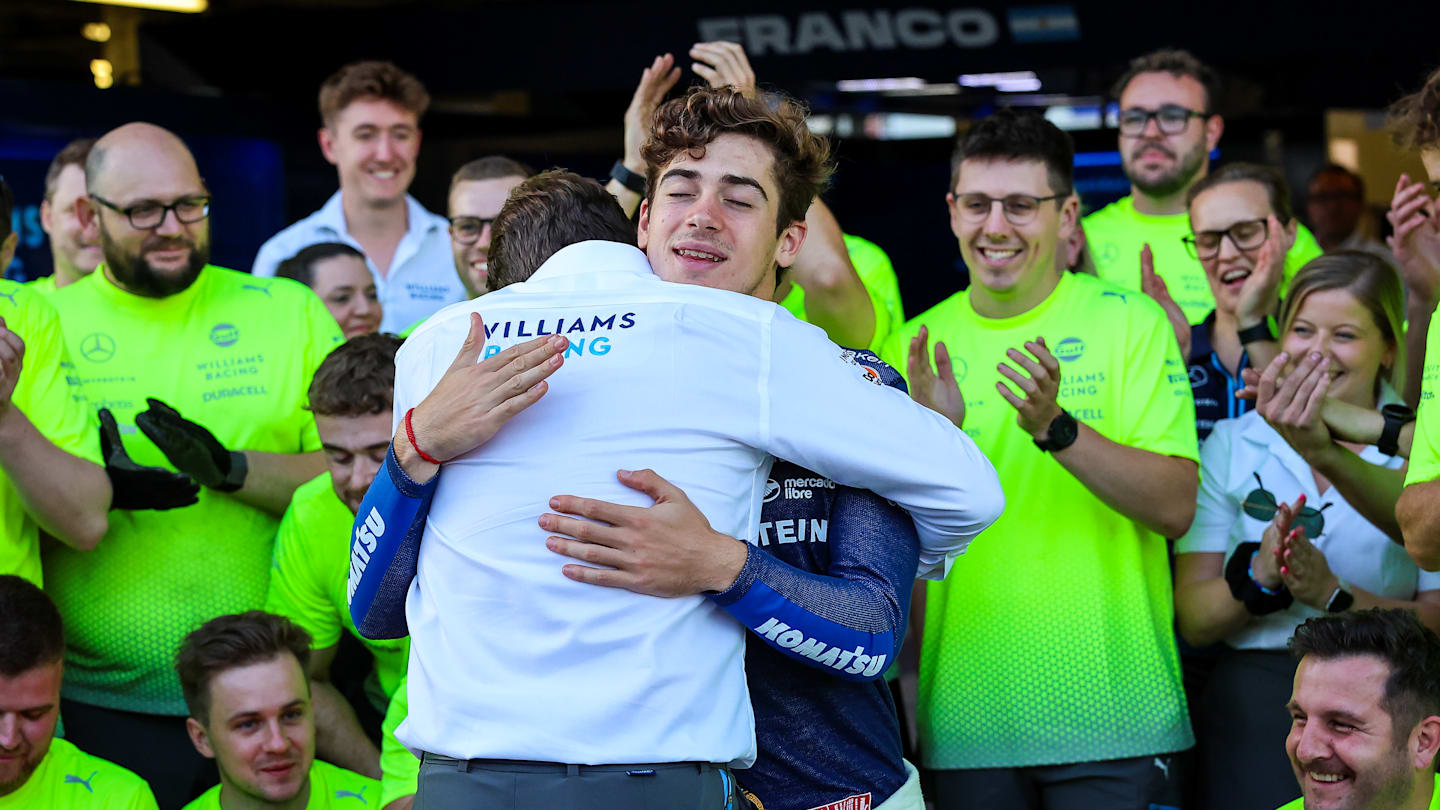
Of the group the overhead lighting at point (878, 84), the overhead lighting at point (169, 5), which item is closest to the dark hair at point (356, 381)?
the overhead lighting at point (878, 84)

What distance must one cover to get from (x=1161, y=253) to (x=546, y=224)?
289 cm

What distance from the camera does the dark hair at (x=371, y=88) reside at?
538 cm

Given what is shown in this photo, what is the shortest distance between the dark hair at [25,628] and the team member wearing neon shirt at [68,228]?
60.5 inches

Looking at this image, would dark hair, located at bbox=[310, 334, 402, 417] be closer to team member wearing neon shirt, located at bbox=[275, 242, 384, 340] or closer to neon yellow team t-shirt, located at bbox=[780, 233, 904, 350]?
neon yellow team t-shirt, located at bbox=[780, 233, 904, 350]

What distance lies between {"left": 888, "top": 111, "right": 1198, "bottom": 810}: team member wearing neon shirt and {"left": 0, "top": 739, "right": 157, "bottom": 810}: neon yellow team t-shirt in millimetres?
1871

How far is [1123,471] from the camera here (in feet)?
11.4

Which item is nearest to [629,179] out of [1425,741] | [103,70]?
[1425,741]

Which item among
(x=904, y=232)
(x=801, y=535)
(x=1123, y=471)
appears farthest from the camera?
(x=904, y=232)

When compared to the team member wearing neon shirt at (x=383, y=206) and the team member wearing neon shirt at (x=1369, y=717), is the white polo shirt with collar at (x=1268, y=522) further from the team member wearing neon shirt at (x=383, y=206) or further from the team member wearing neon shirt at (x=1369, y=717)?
the team member wearing neon shirt at (x=383, y=206)

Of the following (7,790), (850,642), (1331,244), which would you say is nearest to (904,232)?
(1331,244)

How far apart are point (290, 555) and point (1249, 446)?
8.15ft

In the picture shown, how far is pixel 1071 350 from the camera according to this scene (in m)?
3.79

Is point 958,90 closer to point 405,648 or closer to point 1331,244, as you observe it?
point 1331,244

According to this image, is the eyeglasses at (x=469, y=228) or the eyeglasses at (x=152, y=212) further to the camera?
the eyeglasses at (x=469, y=228)
